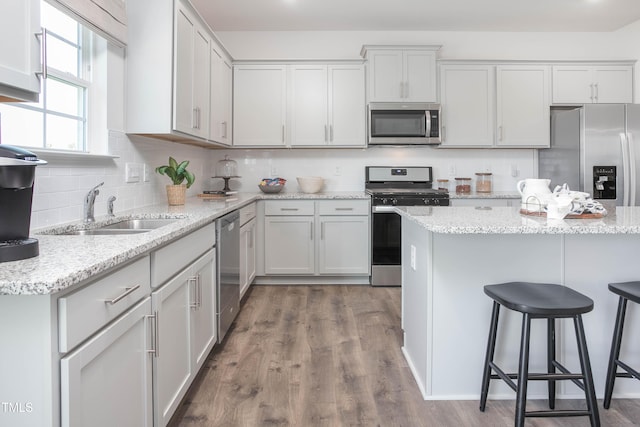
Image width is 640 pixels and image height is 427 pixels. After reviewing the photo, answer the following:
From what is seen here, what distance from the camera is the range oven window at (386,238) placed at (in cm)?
426

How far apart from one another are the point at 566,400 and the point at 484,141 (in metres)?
2.98

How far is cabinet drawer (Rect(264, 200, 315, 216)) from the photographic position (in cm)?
432

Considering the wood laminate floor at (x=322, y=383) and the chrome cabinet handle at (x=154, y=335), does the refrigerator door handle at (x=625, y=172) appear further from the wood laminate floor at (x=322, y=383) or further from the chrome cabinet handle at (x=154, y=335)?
the chrome cabinet handle at (x=154, y=335)

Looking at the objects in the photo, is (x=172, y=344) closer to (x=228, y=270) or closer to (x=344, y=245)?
(x=228, y=270)

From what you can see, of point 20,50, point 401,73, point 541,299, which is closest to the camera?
point 20,50

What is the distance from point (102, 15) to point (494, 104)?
→ 12.1 ft

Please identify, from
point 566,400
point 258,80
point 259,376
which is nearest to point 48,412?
point 259,376

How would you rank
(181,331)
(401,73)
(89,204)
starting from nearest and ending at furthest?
(181,331), (89,204), (401,73)

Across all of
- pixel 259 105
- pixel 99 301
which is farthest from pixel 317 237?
pixel 99 301

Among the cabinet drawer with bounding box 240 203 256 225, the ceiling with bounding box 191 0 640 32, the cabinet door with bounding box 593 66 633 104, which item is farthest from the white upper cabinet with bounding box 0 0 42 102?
the cabinet door with bounding box 593 66 633 104

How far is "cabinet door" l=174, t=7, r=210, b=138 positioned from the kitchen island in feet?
5.68

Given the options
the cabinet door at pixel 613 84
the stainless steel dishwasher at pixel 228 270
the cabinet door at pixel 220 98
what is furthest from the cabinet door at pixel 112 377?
the cabinet door at pixel 613 84

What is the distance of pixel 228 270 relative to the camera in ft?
9.55

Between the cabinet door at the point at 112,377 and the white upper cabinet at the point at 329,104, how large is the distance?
325 cm
